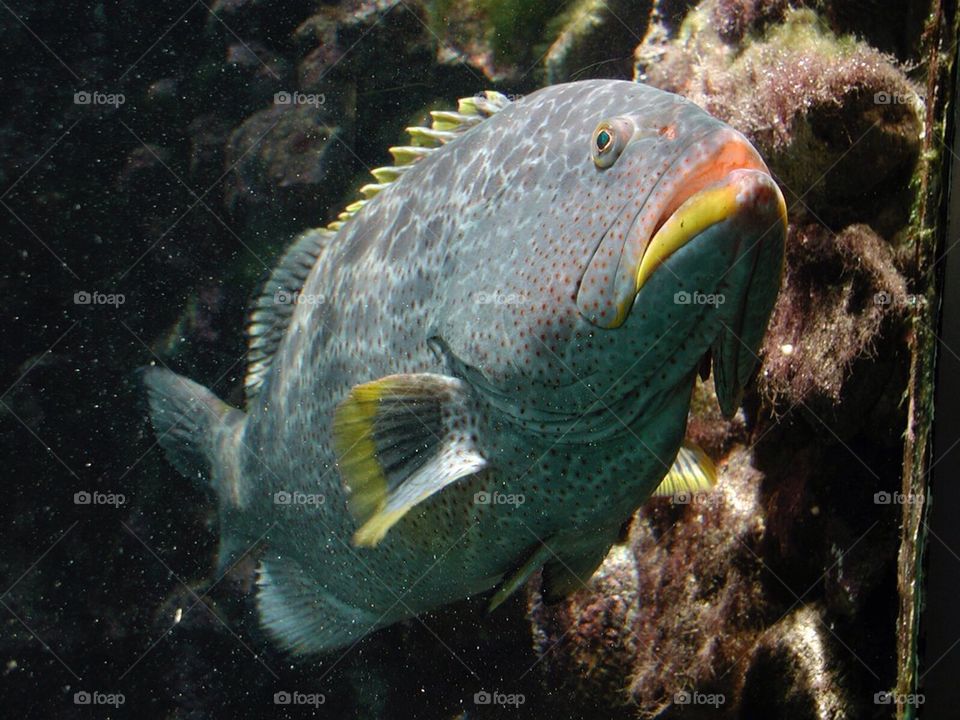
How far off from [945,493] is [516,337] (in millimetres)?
1331

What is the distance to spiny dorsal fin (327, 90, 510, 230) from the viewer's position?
2758 millimetres

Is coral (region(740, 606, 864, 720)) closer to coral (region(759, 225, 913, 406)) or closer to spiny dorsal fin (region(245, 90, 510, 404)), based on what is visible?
coral (region(759, 225, 913, 406))

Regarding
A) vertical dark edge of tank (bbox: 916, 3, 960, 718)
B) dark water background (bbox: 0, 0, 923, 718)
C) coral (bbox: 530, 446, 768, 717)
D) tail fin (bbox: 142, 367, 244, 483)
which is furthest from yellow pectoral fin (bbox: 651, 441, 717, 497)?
dark water background (bbox: 0, 0, 923, 718)

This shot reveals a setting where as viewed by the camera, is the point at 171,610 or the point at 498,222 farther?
the point at 171,610

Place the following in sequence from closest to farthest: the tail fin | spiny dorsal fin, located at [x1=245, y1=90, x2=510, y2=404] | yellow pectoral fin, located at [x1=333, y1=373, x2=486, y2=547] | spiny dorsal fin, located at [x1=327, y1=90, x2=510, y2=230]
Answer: yellow pectoral fin, located at [x1=333, y1=373, x2=486, y2=547]
spiny dorsal fin, located at [x1=327, y1=90, x2=510, y2=230]
spiny dorsal fin, located at [x1=245, y1=90, x2=510, y2=404]
the tail fin

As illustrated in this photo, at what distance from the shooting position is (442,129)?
294 cm

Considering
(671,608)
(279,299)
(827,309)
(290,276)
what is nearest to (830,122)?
(827,309)

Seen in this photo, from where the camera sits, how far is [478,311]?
228cm

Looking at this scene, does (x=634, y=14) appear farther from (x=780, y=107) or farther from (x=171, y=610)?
(x=171, y=610)

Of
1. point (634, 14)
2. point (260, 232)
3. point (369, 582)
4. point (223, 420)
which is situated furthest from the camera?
point (260, 232)

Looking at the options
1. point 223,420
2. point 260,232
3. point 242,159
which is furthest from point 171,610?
point 242,159

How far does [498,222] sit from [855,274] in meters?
1.54

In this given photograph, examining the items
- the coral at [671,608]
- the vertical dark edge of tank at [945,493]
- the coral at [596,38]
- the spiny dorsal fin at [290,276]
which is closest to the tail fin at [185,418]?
the spiny dorsal fin at [290,276]

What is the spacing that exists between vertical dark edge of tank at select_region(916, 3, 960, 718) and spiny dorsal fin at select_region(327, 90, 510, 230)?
1.56 metres
